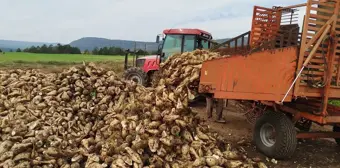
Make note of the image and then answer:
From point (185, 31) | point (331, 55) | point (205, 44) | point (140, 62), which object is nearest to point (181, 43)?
point (185, 31)

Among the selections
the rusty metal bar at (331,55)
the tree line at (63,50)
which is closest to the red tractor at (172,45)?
the rusty metal bar at (331,55)

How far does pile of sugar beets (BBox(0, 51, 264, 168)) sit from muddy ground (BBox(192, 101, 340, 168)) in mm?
→ 807

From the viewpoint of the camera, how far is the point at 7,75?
701 cm

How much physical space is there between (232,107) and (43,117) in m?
6.24

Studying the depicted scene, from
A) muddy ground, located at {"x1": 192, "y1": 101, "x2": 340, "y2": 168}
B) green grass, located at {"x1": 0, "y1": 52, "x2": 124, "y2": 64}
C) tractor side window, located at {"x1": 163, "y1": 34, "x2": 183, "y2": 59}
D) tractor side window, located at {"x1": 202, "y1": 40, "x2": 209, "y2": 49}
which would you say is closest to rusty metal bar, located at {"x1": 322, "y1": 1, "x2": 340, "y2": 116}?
muddy ground, located at {"x1": 192, "y1": 101, "x2": 340, "y2": 168}

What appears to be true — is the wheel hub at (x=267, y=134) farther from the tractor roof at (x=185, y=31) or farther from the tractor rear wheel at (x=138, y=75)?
the tractor rear wheel at (x=138, y=75)

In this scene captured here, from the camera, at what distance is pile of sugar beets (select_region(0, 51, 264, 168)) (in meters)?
4.57

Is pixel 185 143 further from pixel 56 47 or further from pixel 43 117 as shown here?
pixel 56 47

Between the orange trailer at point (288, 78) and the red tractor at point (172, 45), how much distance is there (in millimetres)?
3886

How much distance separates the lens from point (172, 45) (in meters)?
10.1

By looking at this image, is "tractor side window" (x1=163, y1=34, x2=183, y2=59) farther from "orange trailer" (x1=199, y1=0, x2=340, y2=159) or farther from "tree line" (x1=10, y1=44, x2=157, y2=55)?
"tree line" (x1=10, y1=44, x2=157, y2=55)

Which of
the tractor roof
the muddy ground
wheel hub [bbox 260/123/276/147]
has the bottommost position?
the muddy ground

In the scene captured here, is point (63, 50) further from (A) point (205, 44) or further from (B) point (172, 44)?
(A) point (205, 44)

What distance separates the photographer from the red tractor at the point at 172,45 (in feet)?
32.2
